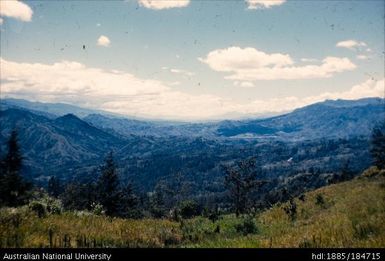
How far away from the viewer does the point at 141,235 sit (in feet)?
45.7

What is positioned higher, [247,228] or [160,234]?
[160,234]

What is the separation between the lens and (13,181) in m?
61.5

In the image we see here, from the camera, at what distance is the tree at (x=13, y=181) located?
189ft

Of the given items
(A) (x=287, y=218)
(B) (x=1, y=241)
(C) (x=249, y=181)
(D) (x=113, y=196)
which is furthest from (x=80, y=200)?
(B) (x=1, y=241)

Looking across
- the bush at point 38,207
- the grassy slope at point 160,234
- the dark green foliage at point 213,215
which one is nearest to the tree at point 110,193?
the dark green foliage at point 213,215

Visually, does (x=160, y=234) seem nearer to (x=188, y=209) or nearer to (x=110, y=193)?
(x=188, y=209)

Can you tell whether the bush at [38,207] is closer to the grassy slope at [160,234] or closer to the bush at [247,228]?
the grassy slope at [160,234]

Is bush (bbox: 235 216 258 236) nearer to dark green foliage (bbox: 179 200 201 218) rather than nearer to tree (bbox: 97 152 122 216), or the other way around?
dark green foliage (bbox: 179 200 201 218)

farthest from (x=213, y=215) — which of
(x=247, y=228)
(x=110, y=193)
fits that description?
(x=110, y=193)

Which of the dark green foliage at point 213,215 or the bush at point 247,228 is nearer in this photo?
the bush at point 247,228

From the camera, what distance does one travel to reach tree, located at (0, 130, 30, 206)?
57.7 metres

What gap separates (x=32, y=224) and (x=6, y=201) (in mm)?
50317

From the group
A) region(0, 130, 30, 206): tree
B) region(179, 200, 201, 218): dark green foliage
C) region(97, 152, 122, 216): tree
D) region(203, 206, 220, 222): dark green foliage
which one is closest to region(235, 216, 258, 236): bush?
region(203, 206, 220, 222): dark green foliage
